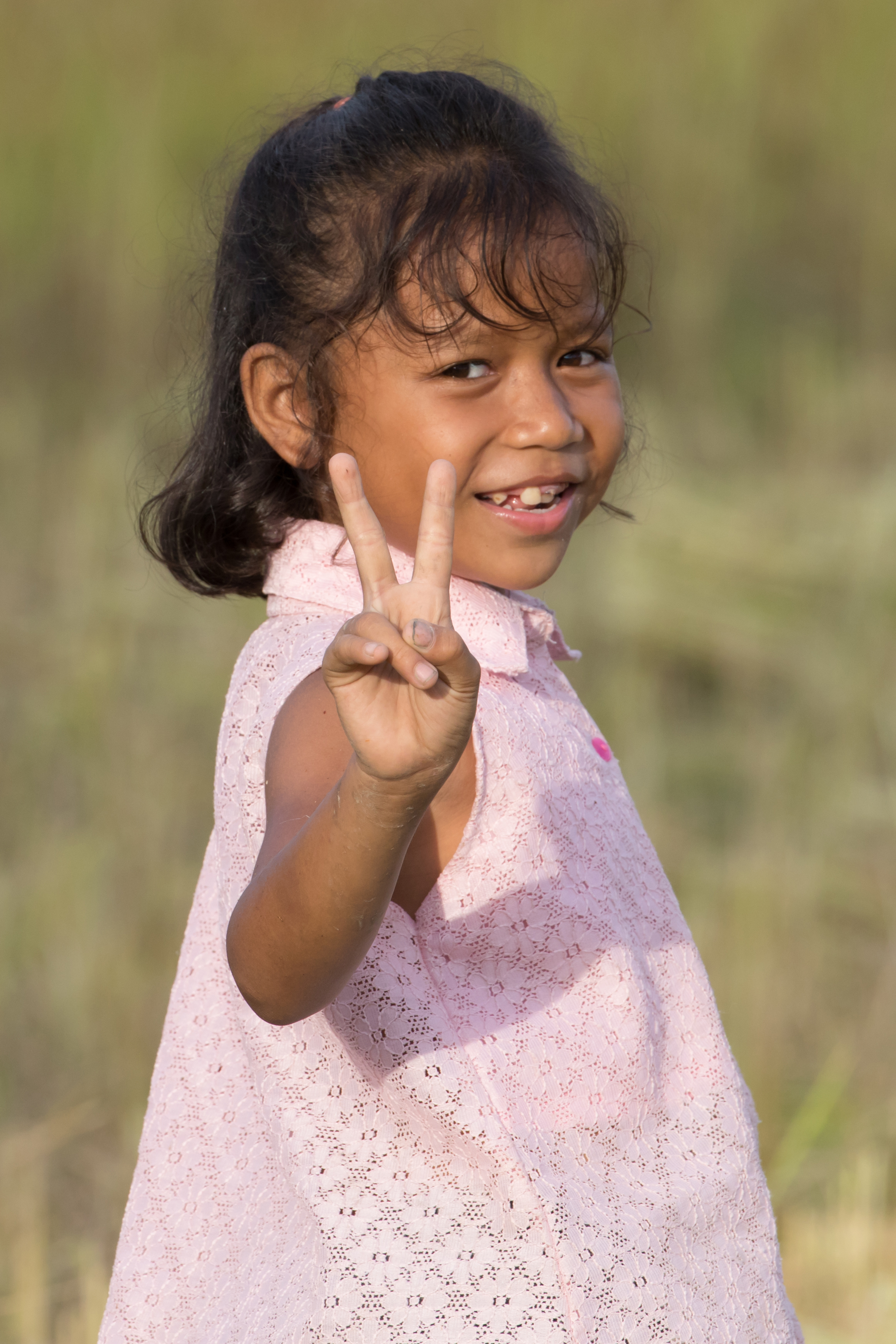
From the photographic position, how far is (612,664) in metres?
4.01

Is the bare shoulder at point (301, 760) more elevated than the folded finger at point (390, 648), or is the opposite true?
the folded finger at point (390, 648)

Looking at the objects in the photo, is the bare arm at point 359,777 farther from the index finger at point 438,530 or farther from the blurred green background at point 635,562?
the blurred green background at point 635,562

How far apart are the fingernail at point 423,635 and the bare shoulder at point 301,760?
16 centimetres

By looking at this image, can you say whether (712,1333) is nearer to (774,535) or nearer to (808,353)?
(774,535)

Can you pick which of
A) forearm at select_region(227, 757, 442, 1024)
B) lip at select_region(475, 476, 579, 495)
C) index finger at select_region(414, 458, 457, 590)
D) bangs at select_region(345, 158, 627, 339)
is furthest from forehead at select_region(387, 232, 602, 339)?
forearm at select_region(227, 757, 442, 1024)

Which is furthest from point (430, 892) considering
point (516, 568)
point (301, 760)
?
point (516, 568)

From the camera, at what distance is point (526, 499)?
3.90 ft

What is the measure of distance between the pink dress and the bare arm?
129mm

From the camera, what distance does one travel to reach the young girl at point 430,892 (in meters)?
1.06

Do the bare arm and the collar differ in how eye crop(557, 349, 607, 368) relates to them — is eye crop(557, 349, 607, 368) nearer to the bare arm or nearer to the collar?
the collar

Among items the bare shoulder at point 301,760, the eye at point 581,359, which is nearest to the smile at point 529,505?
the eye at point 581,359

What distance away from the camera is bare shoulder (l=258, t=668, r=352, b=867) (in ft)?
3.14

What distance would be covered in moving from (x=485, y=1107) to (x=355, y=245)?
65cm

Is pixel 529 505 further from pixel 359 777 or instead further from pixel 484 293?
pixel 359 777
